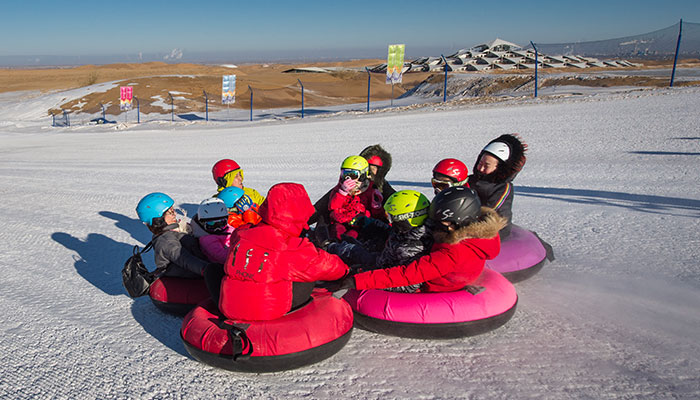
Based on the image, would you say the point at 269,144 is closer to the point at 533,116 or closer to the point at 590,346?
the point at 533,116

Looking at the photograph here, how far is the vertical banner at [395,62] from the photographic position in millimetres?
27016

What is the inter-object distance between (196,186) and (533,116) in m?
13.0

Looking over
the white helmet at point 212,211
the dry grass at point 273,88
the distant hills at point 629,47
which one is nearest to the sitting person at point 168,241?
the white helmet at point 212,211

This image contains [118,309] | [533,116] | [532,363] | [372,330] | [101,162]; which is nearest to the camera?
[532,363]

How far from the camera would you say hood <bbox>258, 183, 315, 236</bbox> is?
348cm

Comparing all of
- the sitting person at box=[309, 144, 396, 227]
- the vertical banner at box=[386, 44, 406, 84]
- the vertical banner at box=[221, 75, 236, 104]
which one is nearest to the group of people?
the sitting person at box=[309, 144, 396, 227]

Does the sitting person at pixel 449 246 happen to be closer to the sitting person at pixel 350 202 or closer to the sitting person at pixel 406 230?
the sitting person at pixel 406 230

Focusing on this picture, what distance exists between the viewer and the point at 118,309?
501 centimetres

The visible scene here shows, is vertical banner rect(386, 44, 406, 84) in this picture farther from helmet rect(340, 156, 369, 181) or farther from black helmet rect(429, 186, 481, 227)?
black helmet rect(429, 186, 481, 227)

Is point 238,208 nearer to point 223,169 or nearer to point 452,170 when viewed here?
point 223,169

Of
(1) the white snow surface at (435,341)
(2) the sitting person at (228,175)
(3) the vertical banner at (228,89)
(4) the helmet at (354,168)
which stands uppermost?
(3) the vertical banner at (228,89)

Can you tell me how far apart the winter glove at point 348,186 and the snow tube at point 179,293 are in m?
1.95

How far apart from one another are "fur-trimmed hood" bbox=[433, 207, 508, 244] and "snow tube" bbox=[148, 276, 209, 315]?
7.30 feet

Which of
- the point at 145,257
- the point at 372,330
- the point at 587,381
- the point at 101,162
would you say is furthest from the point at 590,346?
the point at 101,162
